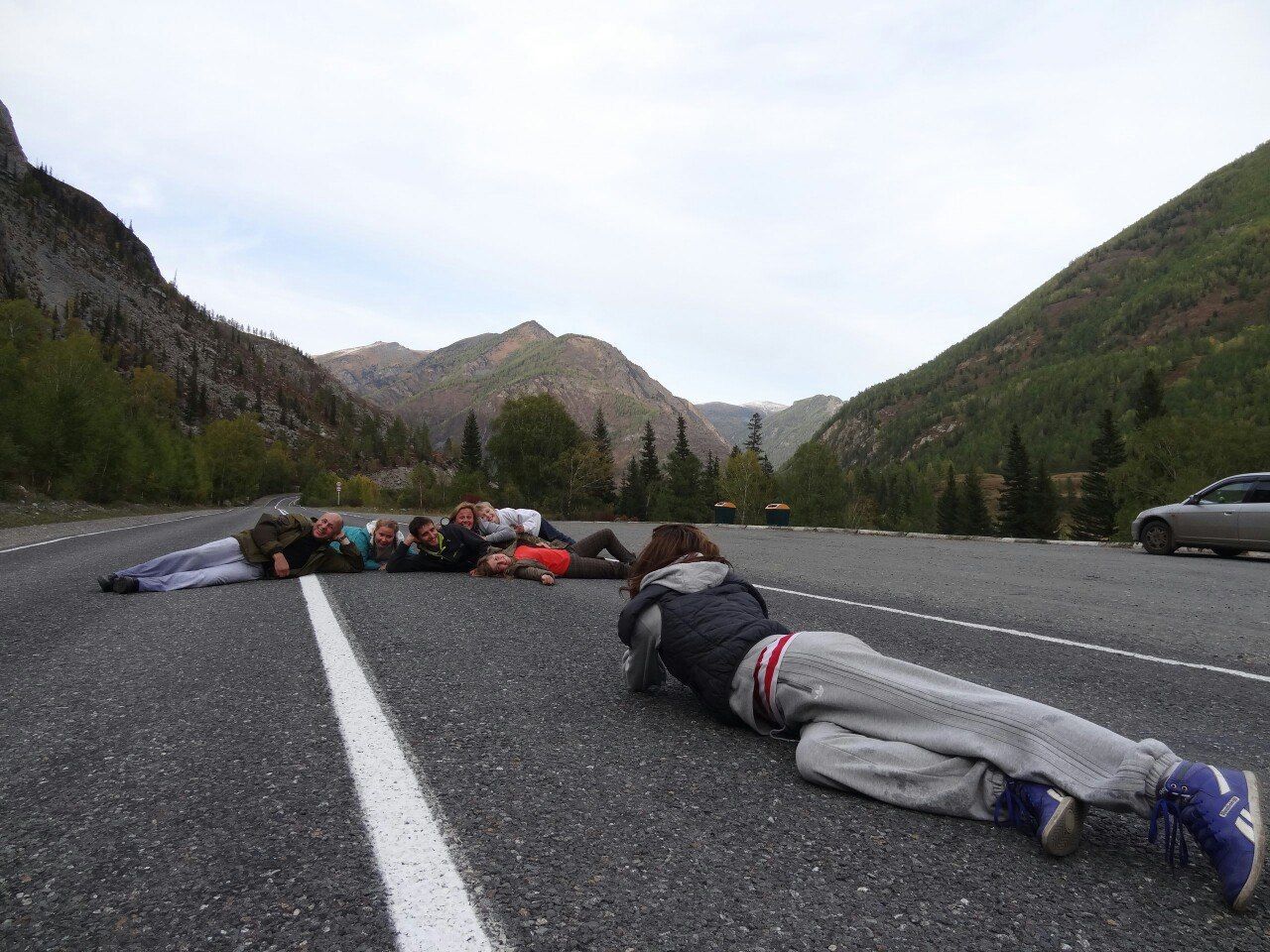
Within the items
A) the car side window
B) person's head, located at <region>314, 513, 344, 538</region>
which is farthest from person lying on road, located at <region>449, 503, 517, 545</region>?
the car side window

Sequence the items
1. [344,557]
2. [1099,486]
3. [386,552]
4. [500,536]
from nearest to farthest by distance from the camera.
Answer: [344,557] → [386,552] → [500,536] → [1099,486]

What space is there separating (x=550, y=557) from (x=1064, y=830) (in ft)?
22.2

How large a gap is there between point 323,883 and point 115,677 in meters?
2.77

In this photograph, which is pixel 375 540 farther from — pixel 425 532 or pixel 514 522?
pixel 514 522

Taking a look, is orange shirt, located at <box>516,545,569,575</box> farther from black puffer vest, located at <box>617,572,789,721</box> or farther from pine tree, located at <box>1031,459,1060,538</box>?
pine tree, located at <box>1031,459,1060,538</box>

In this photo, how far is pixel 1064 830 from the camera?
6.13ft

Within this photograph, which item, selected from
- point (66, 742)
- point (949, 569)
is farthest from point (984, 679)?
point (949, 569)

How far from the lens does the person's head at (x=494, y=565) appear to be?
7941mm

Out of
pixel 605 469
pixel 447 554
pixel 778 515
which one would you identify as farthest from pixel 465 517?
pixel 605 469

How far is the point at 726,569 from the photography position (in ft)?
11.5

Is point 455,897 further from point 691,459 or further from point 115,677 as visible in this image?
point 691,459

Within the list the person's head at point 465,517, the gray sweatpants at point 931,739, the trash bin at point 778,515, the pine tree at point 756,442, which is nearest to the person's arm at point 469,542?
the person's head at point 465,517

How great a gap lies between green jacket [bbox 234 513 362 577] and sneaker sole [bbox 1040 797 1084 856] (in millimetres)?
7731

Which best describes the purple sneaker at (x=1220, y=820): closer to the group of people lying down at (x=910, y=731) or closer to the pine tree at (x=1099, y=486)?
the group of people lying down at (x=910, y=731)
